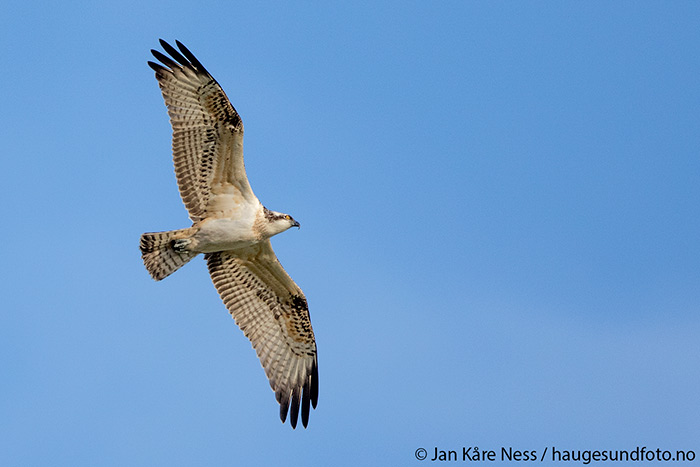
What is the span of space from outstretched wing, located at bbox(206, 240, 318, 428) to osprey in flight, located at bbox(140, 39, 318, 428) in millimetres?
14

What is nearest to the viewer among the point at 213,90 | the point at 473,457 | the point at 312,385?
the point at 473,457

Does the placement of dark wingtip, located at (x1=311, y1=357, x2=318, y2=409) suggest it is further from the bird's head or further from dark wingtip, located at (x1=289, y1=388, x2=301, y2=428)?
the bird's head

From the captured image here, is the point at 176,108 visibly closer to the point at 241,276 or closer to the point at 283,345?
the point at 241,276

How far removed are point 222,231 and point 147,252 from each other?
1005mm

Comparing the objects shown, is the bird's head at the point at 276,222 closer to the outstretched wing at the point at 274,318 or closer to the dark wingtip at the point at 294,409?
the outstretched wing at the point at 274,318

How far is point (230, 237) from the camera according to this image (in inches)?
406

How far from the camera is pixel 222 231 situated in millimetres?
10258

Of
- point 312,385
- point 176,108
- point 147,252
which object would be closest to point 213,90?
point 176,108

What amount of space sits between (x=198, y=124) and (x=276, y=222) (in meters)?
1.65

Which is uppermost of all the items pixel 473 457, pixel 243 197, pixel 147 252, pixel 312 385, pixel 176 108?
pixel 176 108

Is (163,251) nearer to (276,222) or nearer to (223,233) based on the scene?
(223,233)

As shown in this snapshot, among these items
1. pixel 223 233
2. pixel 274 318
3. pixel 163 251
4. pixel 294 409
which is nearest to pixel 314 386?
pixel 294 409

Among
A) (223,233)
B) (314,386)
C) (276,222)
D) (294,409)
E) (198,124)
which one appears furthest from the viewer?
(314,386)

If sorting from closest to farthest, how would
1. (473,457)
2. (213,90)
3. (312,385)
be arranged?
(473,457), (213,90), (312,385)
